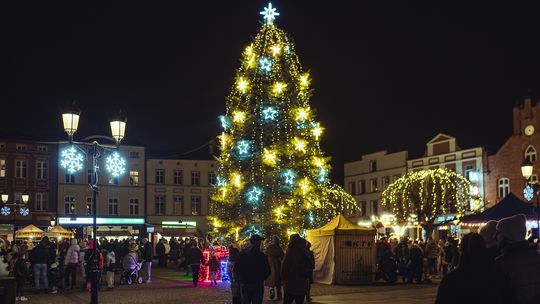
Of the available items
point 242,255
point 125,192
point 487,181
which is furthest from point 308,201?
point 125,192

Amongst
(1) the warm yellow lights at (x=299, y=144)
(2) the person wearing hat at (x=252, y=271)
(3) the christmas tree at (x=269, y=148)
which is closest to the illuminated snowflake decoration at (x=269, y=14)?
(3) the christmas tree at (x=269, y=148)

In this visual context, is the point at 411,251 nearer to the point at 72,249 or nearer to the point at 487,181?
the point at 72,249

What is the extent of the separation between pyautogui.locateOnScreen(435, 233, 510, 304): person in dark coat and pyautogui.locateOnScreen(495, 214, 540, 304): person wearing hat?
26cm

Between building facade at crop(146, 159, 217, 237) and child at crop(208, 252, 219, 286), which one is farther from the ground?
building facade at crop(146, 159, 217, 237)

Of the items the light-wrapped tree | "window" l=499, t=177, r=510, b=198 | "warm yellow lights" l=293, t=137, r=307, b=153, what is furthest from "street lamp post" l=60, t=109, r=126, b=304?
"window" l=499, t=177, r=510, b=198

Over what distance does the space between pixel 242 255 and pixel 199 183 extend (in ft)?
191

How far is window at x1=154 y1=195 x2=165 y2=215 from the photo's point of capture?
6731cm

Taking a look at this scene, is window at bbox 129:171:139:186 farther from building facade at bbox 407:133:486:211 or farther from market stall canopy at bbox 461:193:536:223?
market stall canopy at bbox 461:193:536:223

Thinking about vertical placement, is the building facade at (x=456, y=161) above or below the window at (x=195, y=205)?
above

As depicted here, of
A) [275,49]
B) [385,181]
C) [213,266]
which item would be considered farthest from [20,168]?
[213,266]

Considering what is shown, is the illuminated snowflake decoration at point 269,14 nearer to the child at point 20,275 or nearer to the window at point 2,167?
the child at point 20,275

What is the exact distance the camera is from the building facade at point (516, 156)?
48.3 metres

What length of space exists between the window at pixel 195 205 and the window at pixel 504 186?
3105cm

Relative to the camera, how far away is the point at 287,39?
26672 millimetres
